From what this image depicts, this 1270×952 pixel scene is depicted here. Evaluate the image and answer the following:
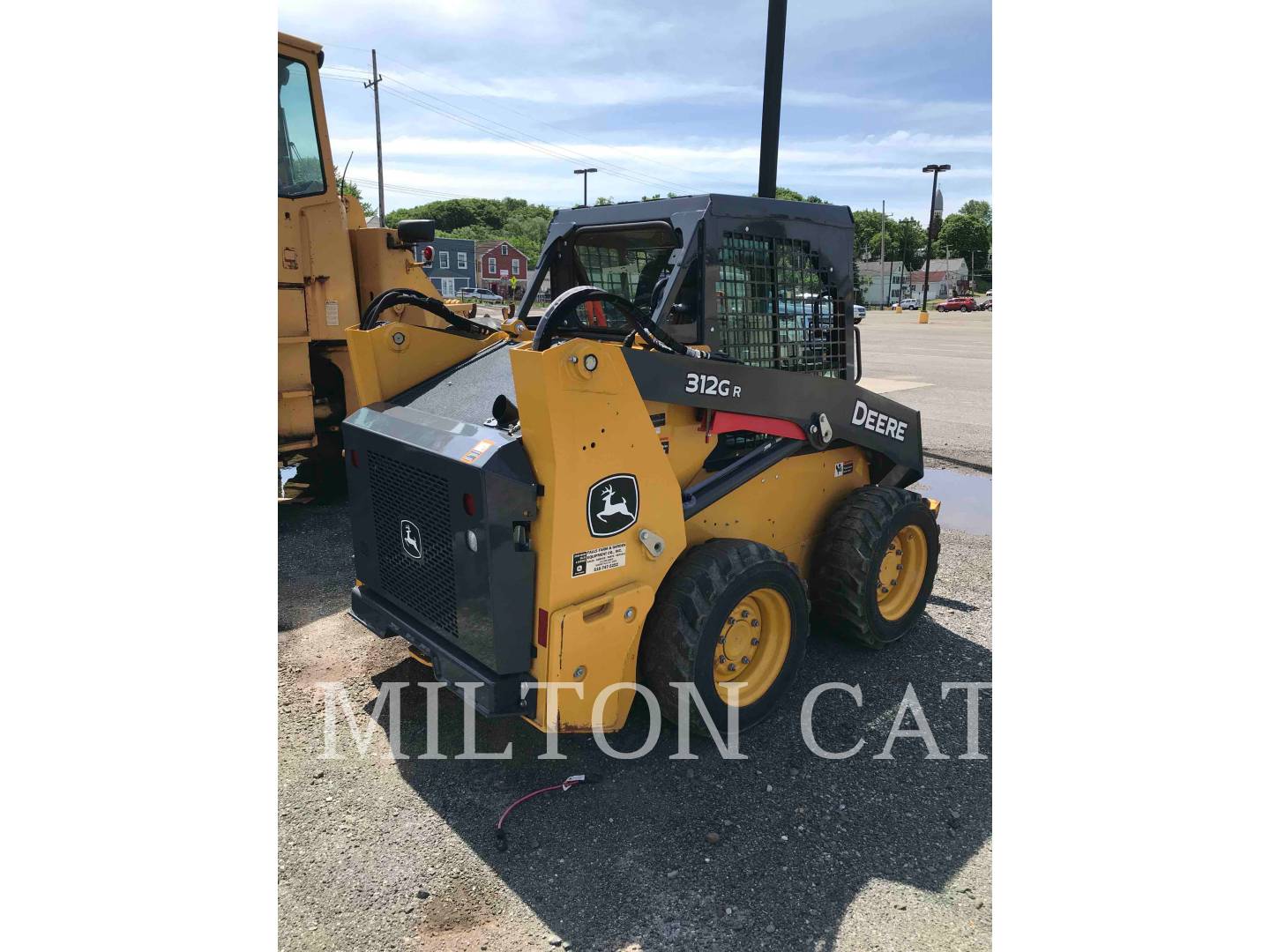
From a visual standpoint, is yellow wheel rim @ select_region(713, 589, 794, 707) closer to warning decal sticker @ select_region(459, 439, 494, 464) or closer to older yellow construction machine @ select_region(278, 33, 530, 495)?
warning decal sticker @ select_region(459, 439, 494, 464)

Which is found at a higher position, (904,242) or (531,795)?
(904,242)

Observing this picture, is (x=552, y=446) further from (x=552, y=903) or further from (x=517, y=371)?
(x=552, y=903)

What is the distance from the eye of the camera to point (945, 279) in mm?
87750

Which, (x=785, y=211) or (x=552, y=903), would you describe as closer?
(x=552, y=903)

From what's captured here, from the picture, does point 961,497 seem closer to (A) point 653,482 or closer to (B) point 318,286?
(A) point 653,482

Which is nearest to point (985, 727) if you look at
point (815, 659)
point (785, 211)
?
point (815, 659)

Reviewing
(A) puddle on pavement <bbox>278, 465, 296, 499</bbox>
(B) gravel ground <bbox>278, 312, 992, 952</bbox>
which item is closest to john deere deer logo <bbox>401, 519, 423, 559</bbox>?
(B) gravel ground <bbox>278, 312, 992, 952</bbox>

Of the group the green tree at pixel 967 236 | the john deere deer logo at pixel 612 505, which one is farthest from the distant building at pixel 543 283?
the green tree at pixel 967 236

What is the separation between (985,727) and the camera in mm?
3914

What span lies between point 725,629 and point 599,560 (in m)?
0.79

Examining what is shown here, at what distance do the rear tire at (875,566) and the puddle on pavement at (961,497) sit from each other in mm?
2124

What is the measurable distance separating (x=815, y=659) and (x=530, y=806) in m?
1.88

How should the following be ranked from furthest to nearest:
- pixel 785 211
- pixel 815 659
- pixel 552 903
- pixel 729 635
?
pixel 815 659 < pixel 785 211 < pixel 729 635 < pixel 552 903

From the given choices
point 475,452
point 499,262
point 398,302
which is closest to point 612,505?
point 475,452
